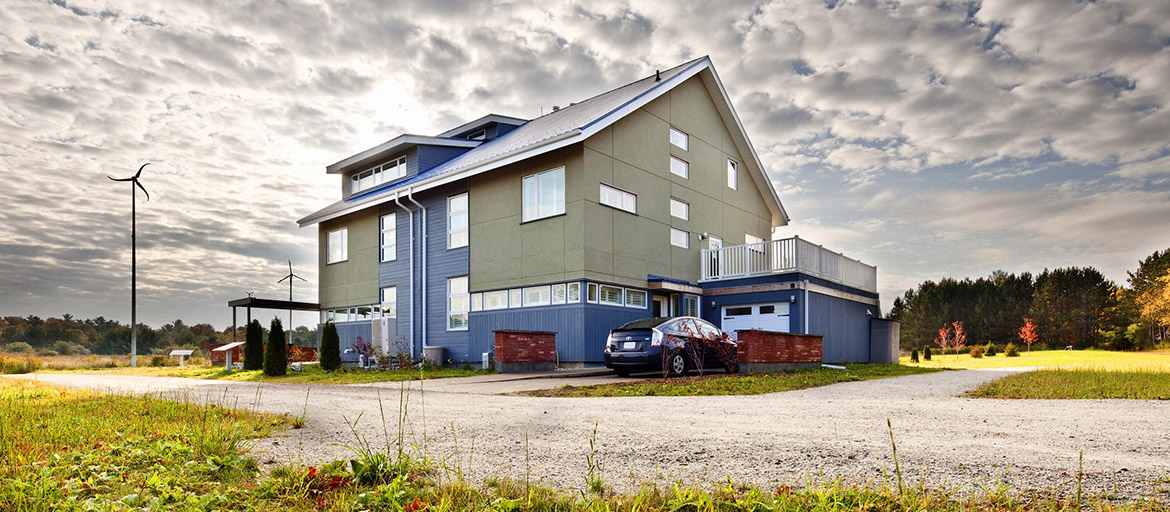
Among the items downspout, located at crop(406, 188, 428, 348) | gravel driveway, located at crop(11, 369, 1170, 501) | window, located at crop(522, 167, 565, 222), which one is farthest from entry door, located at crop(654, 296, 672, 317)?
gravel driveway, located at crop(11, 369, 1170, 501)

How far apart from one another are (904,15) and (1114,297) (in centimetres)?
6053

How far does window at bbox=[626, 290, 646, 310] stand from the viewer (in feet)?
67.6

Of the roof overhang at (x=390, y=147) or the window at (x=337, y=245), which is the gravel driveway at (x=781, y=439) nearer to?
the roof overhang at (x=390, y=147)

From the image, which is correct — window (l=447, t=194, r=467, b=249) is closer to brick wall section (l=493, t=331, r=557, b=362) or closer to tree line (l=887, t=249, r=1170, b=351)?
brick wall section (l=493, t=331, r=557, b=362)

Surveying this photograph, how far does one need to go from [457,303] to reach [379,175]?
798 centimetres

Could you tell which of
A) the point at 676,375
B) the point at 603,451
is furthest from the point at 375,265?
the point at 603,451

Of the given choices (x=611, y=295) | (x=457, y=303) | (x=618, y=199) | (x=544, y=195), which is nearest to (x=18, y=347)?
(x=457, y=303)

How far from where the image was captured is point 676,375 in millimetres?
15406

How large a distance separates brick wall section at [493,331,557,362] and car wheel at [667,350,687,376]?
3.99 meters

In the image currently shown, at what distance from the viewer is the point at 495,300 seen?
21.1 m

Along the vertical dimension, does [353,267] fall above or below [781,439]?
above

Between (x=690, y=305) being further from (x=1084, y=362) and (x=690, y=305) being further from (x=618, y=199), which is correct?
(x=1084, y=362)

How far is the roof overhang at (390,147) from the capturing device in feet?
82.8

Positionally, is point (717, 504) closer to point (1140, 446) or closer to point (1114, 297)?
point (1140, 446)
